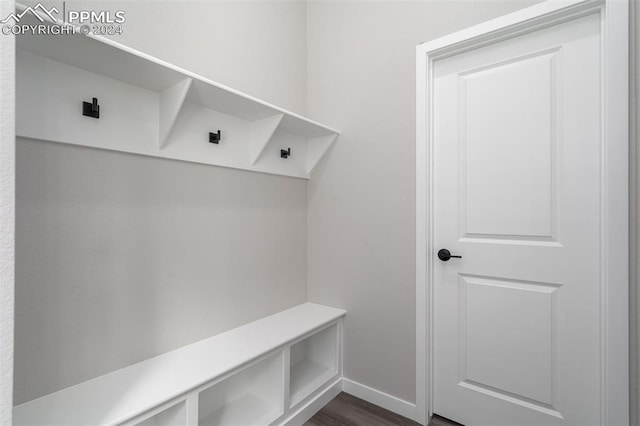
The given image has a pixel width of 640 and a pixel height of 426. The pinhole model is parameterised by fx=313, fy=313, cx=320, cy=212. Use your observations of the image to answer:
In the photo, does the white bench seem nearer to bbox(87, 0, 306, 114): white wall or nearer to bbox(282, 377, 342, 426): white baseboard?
bbox(282, 377, 342, 426): white baseboard

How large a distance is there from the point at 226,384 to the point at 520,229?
Result: 5.33 ft

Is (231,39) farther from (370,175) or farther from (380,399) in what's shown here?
(380,399)

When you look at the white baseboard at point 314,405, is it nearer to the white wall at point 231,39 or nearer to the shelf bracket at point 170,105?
the shelf bracket at point 170,105

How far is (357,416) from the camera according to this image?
5.62ft

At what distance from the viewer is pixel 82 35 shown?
0.90m

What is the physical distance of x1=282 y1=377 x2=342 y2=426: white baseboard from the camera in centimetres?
158

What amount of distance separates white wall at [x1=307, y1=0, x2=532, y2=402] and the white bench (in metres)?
0.22

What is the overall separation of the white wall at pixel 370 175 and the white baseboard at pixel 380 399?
4 cm

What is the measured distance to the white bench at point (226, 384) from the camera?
101 centimetres

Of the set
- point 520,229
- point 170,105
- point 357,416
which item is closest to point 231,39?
point 170,105

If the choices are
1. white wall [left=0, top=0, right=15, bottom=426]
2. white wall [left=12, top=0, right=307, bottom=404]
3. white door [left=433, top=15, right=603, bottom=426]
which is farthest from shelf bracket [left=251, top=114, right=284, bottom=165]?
white wall [left=0, top=0, right=15, bottom=426]

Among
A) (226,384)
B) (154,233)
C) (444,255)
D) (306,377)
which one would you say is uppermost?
(154,233)

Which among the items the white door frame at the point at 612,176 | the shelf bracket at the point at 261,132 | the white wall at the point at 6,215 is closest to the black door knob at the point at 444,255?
the white door frame at the point at 612,176

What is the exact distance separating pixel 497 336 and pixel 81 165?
76.1 inches
